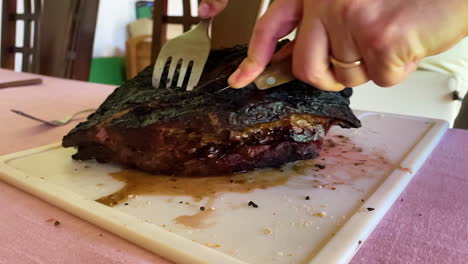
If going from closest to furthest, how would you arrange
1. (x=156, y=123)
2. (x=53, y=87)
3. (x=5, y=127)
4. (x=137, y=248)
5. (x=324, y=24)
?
(x=137, y=248) → (x=324, y=24) → (x=156, y=123) → (x=5, y=127) → (x=53, y=87)

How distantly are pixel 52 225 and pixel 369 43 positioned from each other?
545mm

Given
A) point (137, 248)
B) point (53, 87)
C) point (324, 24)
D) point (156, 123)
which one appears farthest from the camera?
point (53, 87)

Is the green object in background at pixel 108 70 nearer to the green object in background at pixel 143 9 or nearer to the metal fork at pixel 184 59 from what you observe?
the green object in background at pixel 143 9

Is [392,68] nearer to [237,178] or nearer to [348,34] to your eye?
[348,34]

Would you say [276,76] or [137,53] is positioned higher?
[276,76]

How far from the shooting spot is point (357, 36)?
0.62 m

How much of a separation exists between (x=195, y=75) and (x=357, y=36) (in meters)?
0.39

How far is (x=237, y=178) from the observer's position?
2.55ft

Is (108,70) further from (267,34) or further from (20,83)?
(267,34)

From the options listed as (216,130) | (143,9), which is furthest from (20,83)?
(143,9)

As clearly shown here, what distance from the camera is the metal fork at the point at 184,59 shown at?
91 centimetres

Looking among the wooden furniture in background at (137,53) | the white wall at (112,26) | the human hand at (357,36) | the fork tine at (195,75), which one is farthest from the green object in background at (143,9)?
the human hand at (357,36)

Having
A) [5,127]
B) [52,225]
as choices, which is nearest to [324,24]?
[52,225]

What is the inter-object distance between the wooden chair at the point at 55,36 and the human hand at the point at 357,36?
2.57 metres
